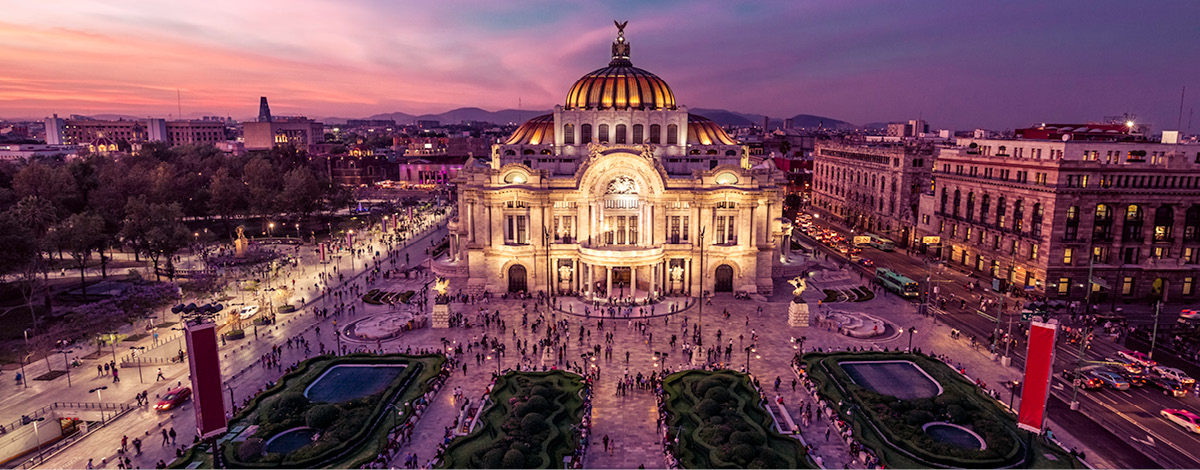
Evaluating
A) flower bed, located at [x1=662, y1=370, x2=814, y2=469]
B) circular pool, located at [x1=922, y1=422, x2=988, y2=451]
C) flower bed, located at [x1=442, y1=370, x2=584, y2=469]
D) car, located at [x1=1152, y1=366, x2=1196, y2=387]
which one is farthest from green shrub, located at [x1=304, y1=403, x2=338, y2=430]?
car, located at [x1=1152, y1=366, x2=1196, y2=387]

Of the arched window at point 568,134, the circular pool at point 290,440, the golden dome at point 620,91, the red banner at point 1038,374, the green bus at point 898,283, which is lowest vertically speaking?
the circular pool at point 290,440

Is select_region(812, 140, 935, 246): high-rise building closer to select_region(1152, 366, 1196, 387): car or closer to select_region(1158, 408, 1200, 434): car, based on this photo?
select_region(1152, 366, 1196, 387): car

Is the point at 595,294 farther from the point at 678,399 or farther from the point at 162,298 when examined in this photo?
the point at 162,298

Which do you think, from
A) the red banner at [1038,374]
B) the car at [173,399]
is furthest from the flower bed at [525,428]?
the red banner at [1038,374]

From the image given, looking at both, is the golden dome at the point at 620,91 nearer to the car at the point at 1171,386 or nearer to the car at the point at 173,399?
the car at the point at 173,399

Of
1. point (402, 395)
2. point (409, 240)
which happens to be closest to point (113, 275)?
point (409, 240)
